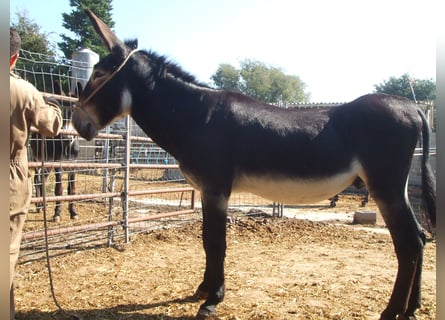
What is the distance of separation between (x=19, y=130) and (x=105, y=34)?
141 cm

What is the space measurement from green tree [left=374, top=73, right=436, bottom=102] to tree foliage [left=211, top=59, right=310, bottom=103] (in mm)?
24870

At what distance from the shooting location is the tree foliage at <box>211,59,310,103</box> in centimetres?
6550

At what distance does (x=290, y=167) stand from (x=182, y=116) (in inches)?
47.1

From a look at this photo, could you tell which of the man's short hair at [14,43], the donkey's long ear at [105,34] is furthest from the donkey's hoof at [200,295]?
the man's short hair at [14,43]

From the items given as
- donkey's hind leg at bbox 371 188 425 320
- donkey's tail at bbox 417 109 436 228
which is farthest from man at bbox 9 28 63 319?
donkey's tail at bbox 417 109 436 228

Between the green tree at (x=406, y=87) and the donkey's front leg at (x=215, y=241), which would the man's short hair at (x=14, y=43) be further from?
the green tree at (x=406, y=87)

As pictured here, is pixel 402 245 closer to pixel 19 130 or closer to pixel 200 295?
pixel 200 295

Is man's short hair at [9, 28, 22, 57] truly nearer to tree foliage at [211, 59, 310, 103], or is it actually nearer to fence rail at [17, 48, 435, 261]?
fence rail at [17, 48, 435, 261]

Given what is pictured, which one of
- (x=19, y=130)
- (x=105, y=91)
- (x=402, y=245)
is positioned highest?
(x=105, y=91)

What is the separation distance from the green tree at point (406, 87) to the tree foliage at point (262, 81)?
81.6ft

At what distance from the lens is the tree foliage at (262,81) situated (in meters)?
65.5

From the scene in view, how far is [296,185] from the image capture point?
339 cm

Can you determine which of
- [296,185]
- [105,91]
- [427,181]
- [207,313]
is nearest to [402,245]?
[427,181]

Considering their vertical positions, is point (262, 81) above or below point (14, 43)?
above
